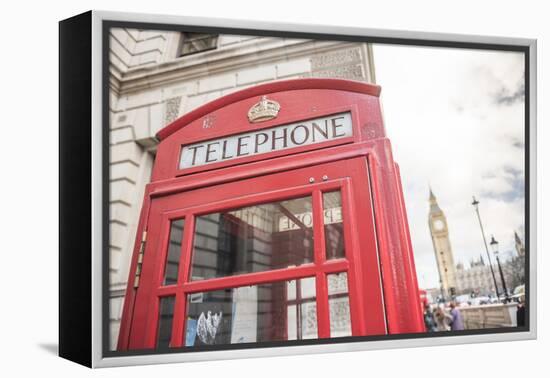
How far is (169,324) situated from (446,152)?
6.94 ft

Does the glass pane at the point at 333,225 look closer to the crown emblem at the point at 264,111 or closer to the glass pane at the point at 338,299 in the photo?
the glass pane at the point at 338,299

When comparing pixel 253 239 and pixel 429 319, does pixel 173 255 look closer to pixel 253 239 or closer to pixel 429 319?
pixel 253 239

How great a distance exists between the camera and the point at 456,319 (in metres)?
4.47

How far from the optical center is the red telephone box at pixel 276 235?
144 inches

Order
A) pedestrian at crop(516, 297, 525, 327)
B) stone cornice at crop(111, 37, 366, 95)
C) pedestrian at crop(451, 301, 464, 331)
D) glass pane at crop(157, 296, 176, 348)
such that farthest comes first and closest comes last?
pedestrian at crop(516, 297, 525, 327), pedestrian at crop(451, 301, 464, 331), stone cornice at crop(111, 37, 366, 95), glass pane at crop(157, 296, 176, 348)

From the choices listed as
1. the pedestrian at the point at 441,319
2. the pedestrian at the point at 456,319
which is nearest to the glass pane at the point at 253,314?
the pedestrian at the point at 441,319

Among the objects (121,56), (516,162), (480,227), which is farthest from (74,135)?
(516,162)

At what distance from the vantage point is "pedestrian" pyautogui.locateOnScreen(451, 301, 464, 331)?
4.43m

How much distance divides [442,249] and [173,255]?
1.72m

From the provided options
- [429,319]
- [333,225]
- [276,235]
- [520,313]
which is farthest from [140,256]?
[520,313]

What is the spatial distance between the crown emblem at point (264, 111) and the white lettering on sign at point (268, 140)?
0.08m

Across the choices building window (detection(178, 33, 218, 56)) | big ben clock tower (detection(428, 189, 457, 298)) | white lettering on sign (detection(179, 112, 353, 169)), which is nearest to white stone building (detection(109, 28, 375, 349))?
building window (detection(178, 33, 218, 56))

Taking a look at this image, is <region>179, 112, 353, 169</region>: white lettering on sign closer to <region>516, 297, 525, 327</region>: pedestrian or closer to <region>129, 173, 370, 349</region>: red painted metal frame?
<region>129, 173, 370, 349</region>: red painted metal frame

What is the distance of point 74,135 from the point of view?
389cm
